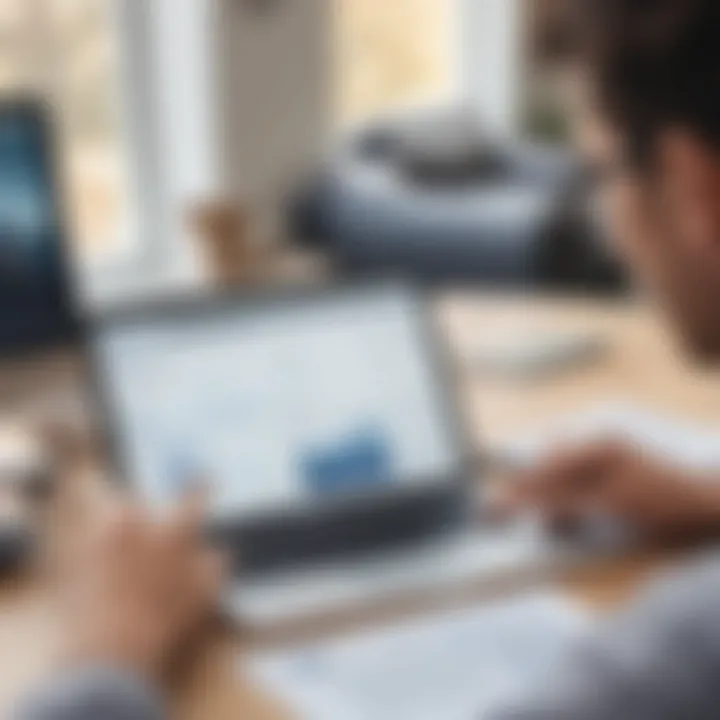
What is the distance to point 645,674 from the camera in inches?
34.5

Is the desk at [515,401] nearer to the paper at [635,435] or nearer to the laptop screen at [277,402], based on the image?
the paper at [635,435]

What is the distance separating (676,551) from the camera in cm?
140

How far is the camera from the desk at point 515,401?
117 cm

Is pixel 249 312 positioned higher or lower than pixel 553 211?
lower

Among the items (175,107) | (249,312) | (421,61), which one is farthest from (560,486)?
(421,61)

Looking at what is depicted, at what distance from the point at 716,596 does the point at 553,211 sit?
292 centimetres

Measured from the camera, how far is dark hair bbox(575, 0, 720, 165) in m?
0.81

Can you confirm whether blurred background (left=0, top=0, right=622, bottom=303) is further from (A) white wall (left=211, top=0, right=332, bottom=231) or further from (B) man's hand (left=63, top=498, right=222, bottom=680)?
(B) man's hand (left=63, top=498, right=222, bottom=680)

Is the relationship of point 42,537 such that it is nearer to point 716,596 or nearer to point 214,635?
point 214,635

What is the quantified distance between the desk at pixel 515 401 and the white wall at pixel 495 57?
2.42 meters

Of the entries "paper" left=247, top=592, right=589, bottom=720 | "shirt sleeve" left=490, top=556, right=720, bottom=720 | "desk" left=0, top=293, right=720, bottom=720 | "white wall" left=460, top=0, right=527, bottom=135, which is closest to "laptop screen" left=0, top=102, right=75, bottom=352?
"desk" left=0, top=293, right=720, bottom=720

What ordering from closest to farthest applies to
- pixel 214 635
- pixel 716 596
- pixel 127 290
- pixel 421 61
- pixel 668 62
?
pixel 668 62 < pixel 716 596 < pixel 214 635 < pixel 127 290 < pixel 421 61

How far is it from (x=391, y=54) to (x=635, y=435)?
2.89 m

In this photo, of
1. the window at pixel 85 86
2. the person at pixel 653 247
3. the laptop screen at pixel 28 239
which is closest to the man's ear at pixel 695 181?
the person at pixel 653 247
